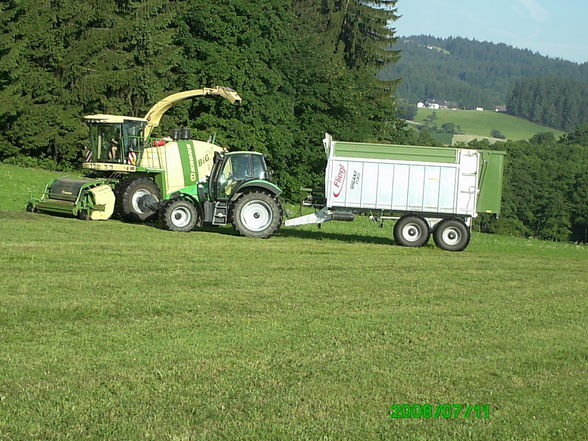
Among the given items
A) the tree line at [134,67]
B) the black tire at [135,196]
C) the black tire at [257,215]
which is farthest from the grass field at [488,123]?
the black tire at [257,215]

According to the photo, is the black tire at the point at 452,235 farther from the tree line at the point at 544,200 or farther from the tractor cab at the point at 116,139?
the tree line at the point at 544,200

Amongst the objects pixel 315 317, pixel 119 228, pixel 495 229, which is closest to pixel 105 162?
pixel 119 228

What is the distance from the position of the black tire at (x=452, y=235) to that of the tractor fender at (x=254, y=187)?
467 centimetres

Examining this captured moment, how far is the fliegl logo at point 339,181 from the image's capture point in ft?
79.6

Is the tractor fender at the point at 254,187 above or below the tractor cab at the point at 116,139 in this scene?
below

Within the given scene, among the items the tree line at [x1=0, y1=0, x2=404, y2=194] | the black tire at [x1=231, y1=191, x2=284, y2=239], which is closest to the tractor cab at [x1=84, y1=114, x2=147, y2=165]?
the black tire at [x1=231, y1=191, x2=284, y2=239]

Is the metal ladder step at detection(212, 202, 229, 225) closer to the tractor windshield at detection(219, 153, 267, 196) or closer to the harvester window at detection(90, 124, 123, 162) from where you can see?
the tractor windshield at detection(219, 153, 267, 196)

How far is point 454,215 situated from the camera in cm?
2442

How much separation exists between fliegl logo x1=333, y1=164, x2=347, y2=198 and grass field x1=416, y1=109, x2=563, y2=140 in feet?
484

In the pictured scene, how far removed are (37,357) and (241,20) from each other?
42.4 meters

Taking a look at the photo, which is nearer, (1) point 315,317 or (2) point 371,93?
(1) point 315,317

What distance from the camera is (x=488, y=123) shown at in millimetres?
185750

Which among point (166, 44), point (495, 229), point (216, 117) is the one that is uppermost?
point (166, 44)

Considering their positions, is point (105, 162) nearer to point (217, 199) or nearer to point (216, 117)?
point (217, 199)
